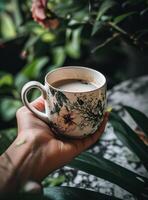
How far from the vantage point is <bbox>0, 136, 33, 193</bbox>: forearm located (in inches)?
23.5

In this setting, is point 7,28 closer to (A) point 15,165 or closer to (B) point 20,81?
(B) point 20,81

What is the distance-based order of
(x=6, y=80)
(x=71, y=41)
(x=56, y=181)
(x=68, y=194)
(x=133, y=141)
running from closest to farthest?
(x=68, y=194) < (x=133, y=141) < (x=56, y=181) < (x=6, y=80) < (x=71, y=41)

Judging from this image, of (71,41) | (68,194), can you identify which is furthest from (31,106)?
(71,41)

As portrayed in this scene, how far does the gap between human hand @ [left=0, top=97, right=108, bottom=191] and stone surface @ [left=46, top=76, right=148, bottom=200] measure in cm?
21

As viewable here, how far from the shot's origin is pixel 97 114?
0.70m

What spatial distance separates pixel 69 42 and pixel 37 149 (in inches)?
37.3

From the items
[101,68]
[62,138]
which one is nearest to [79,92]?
[62,138]

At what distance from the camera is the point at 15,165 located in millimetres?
623

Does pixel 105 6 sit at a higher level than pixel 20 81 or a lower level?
higher

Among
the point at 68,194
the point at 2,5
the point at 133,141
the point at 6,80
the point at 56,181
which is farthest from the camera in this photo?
the point at 2,5

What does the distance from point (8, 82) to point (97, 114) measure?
83 centimetres

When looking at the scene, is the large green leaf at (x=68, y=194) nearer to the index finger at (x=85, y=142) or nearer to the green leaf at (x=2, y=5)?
the index finger at (x=85, y=142)

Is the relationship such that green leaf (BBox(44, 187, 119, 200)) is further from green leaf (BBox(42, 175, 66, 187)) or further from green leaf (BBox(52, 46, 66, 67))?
green leaf (BBox(52, 46, 66, 67))

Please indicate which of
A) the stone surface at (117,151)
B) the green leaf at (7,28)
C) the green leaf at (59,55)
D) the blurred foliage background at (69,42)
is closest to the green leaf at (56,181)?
the stone surface at (117,151)
